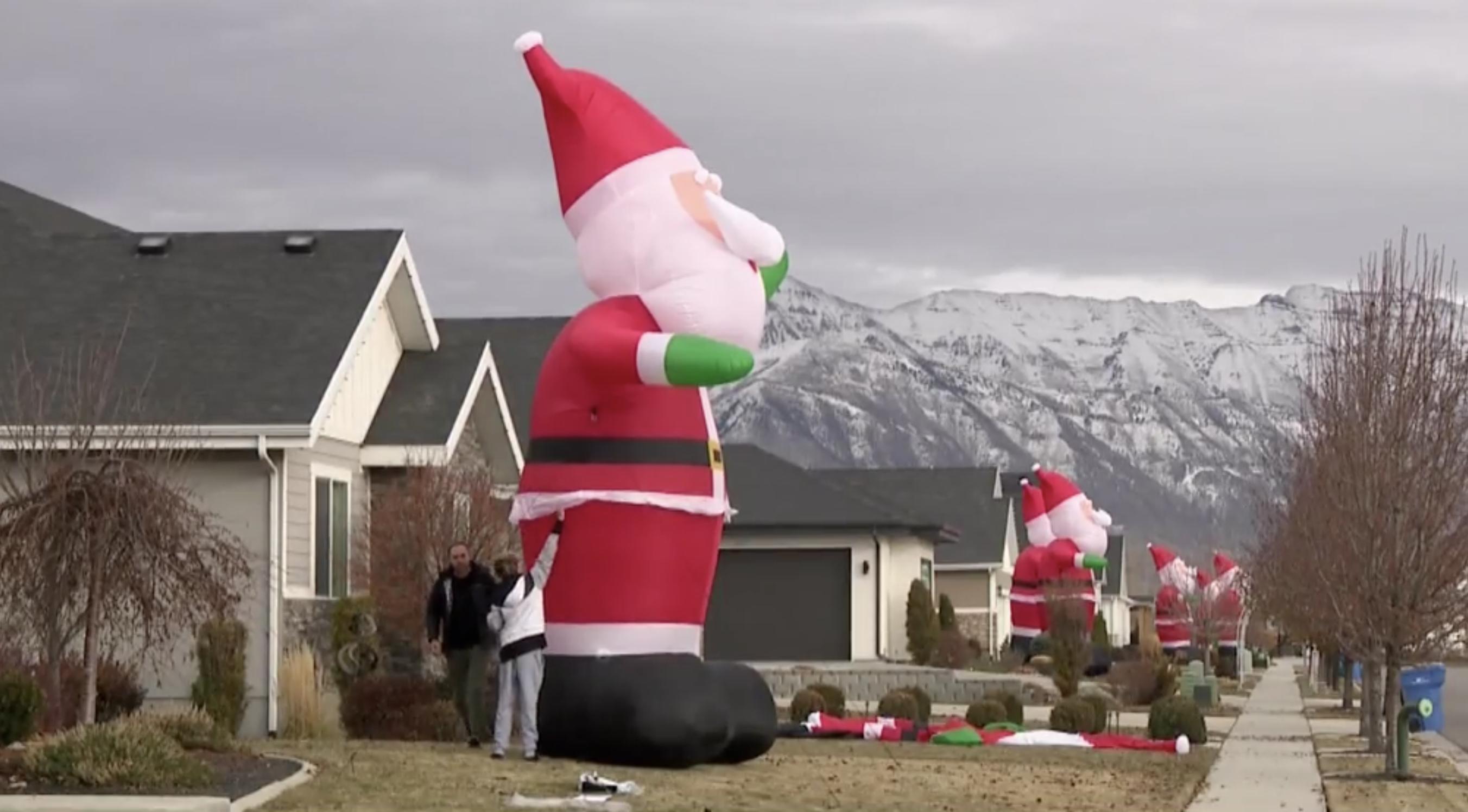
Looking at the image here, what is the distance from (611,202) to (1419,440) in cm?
938

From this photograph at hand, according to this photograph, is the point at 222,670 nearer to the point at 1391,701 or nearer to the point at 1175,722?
the point at 1175,722

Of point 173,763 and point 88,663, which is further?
point 88,663

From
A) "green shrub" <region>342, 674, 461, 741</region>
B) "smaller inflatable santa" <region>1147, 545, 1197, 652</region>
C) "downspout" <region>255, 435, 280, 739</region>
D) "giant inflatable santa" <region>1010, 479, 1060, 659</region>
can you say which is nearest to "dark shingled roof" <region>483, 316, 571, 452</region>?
"downspout" <region>255, 435, 280, 739</region>

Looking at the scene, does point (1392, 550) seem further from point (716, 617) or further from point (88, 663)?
point (716, 617)

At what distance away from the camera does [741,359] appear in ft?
57.1

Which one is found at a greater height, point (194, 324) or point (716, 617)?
point (194, 324)

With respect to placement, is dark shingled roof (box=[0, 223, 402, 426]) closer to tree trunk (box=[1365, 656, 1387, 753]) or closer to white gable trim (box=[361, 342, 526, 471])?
white gable trim (box=[361, 342, 526, 471])

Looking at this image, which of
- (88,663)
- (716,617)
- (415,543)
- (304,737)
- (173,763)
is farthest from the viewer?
(716,617)

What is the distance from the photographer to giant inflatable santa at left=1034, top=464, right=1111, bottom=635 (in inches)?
1804

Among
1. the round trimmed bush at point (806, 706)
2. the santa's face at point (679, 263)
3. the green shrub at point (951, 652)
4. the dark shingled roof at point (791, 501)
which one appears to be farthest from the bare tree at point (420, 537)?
the green shrub at point (951, 652)

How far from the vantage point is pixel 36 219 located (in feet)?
101

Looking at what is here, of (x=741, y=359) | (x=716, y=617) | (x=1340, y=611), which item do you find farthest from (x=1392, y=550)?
(x=716, y=617)

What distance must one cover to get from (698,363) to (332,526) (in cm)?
955

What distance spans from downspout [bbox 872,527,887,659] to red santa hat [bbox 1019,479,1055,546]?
3.45 m
